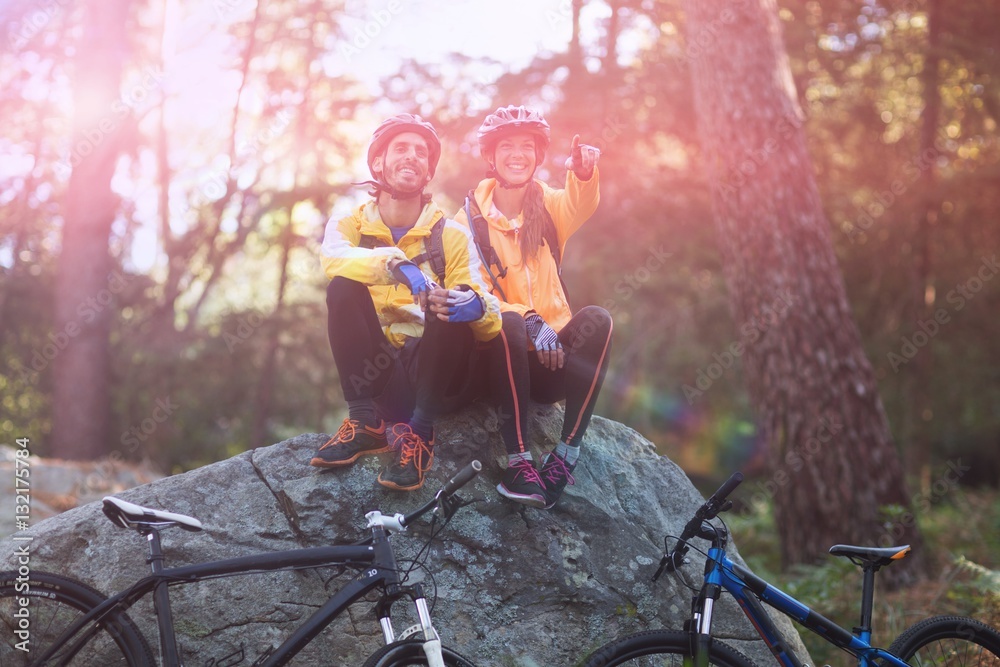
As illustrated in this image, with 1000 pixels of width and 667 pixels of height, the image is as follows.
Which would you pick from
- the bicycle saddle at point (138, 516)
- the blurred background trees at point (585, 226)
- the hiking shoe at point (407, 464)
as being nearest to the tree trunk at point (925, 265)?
the blurred background trees at point (585, 226)

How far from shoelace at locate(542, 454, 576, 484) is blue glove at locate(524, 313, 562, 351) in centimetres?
52

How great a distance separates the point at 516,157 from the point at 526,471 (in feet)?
4.86

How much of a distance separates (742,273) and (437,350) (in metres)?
3.61

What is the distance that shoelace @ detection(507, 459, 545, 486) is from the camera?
3660mm

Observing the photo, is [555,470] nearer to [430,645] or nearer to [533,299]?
[533,299]

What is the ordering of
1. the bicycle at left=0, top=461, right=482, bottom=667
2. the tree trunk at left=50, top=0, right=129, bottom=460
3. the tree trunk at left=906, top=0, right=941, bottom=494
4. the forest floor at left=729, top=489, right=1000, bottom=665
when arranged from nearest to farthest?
the bicycle at left=0, top=461, right=482, bottom=667 < the forest floor at left=729, top=489, right=1000, bottom=665 < the tree trunk at left=906, top=0, right=941, bottom=494 < the tree trunk at left=50, top=0, right=129, bottom=460

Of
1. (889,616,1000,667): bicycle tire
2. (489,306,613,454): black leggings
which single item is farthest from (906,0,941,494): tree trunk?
(489,306,613,454): black leggings

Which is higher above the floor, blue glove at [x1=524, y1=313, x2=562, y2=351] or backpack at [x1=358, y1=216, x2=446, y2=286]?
backpack at [x1=358, y1=216, x2=446, y2=286]

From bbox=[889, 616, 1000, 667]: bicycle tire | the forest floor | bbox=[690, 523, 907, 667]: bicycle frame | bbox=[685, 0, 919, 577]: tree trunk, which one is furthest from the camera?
bbox=[685, 0, 919, 577]: tree trunk

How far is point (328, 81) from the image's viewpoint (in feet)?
40.7

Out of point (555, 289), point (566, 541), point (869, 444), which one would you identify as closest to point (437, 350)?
point (555, 289)

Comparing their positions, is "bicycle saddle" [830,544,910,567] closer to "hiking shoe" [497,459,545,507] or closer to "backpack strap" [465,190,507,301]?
"hiking shoe" [497,459,545,507]

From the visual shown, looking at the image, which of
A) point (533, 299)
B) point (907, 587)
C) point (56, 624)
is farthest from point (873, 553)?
point (907, 587)

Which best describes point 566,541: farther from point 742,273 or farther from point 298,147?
point 298,147
